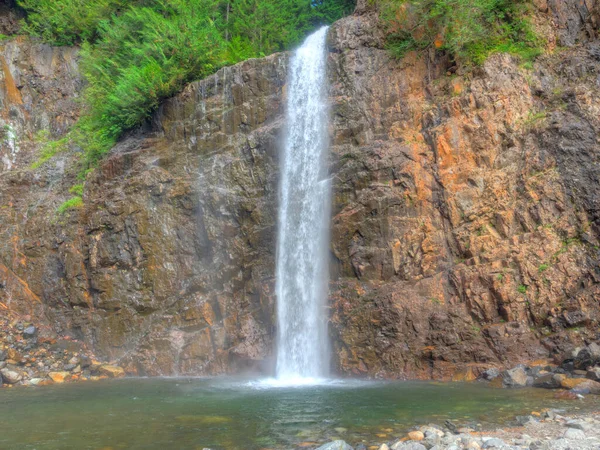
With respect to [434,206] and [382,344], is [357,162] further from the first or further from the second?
[382,344]

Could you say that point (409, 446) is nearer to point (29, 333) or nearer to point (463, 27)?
point (463, 27)

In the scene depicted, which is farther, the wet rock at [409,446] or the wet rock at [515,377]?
the wet rock at [515,377]

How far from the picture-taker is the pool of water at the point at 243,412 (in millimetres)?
8062

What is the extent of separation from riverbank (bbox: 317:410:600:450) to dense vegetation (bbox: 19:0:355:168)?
15.5 m

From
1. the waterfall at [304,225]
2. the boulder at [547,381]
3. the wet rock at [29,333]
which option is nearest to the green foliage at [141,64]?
the waterfall at [304,225]

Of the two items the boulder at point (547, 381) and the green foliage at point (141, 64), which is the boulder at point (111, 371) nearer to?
the green foliage at point (141, 64)

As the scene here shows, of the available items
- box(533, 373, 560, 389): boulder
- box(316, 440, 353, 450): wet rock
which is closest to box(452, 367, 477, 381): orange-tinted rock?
box(533, 373, 560, 389): boulder

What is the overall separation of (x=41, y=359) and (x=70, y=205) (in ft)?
18.4

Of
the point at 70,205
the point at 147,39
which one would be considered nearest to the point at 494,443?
the point at 70,205

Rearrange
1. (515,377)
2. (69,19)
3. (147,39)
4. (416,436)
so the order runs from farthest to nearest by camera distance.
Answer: (69,19)
(147,39)
(515,377)
(416,436)

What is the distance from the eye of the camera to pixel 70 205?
18.6 meters

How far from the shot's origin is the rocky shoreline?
14602 mm

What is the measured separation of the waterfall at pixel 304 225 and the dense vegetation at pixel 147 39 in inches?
166

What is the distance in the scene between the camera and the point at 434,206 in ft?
48.5
